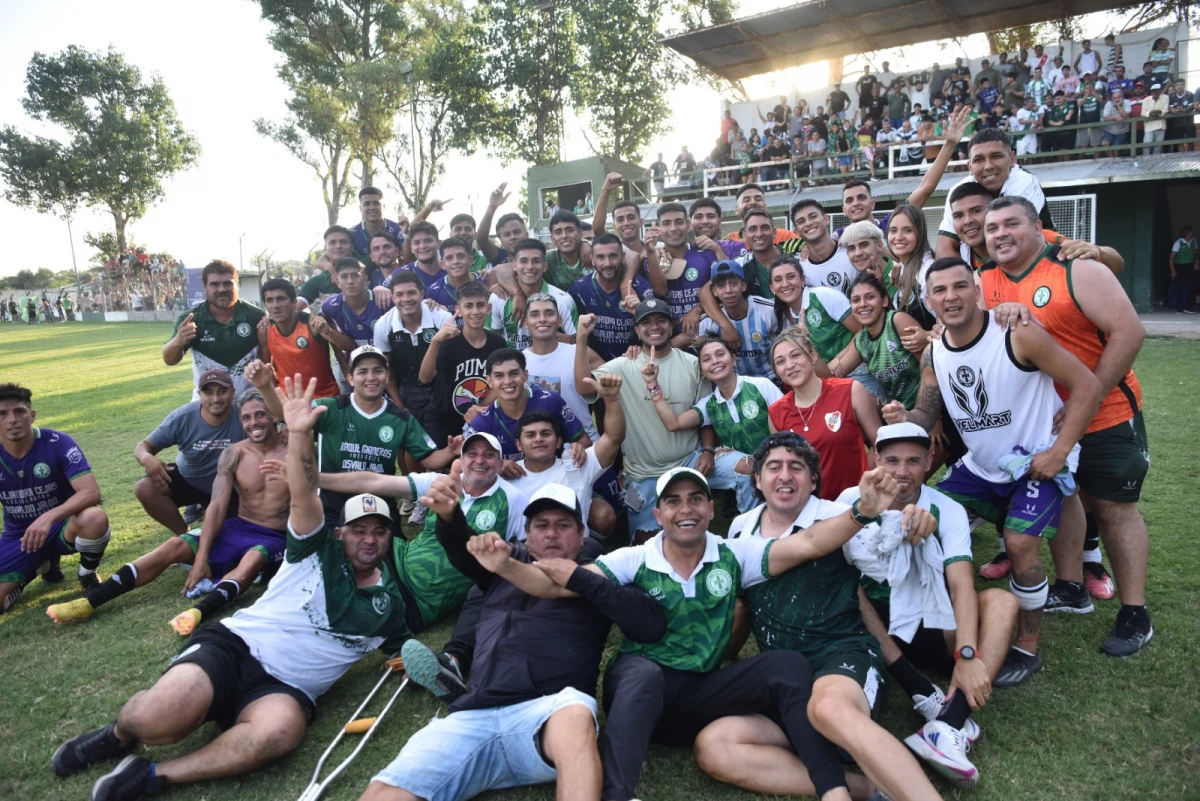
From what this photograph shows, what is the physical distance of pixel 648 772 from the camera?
3518 mm

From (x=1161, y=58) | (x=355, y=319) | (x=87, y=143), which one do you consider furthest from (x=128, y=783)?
(x=87, y=143)

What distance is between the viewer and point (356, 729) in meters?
3.91

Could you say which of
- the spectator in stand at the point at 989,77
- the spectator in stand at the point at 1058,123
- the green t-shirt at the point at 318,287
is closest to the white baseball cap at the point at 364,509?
the green t-shirt at the point at 318,287

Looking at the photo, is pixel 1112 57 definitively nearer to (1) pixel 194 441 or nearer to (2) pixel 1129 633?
(2) pixel 1129 633

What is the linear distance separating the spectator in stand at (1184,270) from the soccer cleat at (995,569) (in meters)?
17.2

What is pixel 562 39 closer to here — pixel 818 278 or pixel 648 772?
pixel 818 278

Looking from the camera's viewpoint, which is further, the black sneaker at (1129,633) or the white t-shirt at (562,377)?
the white t-shirt at (562,377)

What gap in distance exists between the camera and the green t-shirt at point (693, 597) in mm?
3633

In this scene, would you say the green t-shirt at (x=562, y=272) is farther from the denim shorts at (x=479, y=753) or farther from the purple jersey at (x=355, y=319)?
the denim shorts at (x=479, y=753)

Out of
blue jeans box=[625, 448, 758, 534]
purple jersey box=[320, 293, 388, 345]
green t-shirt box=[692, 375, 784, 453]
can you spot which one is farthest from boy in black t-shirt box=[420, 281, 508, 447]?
green t-shirt box=[692, 375, 784, 453]

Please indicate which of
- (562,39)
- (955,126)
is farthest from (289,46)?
(955,126)

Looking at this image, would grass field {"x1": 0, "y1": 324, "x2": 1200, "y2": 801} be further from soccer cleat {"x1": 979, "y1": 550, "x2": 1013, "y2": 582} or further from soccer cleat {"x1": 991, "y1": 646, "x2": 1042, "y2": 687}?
soccer cleat {"x1": 979, "y1": 550, "x2": 1013, "y2": 582}

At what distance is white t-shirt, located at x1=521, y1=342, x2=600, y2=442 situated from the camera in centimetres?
625

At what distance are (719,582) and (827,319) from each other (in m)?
3.14
